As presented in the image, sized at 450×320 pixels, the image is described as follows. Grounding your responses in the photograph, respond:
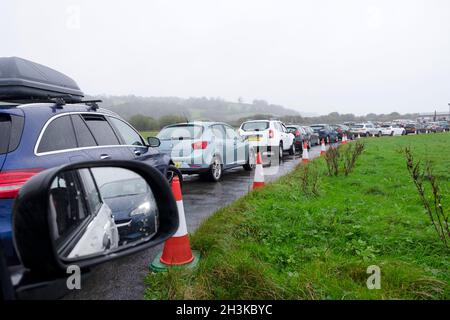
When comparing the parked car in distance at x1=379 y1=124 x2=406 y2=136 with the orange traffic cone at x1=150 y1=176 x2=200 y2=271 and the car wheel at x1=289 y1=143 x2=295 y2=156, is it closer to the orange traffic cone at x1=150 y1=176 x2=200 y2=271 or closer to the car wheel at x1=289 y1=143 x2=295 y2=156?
the car wheel at x1=289 y1=143 x2=295 y2=156

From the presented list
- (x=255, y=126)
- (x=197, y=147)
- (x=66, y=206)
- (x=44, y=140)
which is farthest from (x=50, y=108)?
(x=255, y=126)

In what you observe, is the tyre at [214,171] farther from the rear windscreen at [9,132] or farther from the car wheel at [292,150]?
the car wheel at [292,150]

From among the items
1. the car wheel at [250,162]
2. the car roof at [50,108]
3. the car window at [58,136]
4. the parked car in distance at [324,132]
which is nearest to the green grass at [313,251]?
the car window at [58,136]

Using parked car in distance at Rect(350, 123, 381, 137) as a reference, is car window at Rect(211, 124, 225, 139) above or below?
above

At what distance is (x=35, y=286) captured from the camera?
1149 millimetres

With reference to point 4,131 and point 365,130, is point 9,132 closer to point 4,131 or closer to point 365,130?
point 4,131

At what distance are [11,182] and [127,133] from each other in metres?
2.45

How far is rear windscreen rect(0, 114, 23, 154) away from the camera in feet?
8.63

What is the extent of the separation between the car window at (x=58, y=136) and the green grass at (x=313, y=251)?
1417 millimetres

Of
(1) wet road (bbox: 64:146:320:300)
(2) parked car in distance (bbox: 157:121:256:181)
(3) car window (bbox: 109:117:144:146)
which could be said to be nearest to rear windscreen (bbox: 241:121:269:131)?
(2) parked car in distance (bbox: 157:121:256:181)

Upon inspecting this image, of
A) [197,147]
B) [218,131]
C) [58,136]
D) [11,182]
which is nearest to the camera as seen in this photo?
[11,182]

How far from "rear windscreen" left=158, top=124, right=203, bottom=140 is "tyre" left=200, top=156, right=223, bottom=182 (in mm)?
821

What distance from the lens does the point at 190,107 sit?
188 feet

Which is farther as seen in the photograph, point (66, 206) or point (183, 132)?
point (183, 132)
